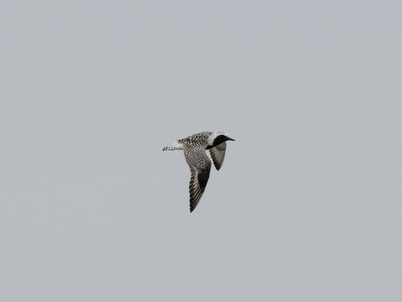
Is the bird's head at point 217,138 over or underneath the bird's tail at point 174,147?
over

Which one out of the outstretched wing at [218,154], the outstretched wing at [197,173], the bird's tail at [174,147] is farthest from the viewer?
the outstretched wing at [218,154]

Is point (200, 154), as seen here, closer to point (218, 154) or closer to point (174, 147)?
point (174, 147)

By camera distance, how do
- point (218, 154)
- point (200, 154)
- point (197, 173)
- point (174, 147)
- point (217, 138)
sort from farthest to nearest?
point (218, 154) < point (217, 138) < point (174, 147) < point (200, 154) < point (197, 173)

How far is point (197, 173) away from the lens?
38.0 metres

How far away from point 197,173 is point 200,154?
5.12 ft

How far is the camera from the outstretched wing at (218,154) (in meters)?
45.7

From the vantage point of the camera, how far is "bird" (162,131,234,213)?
37531 mm

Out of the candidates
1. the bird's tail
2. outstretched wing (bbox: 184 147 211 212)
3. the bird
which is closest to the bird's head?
the bird

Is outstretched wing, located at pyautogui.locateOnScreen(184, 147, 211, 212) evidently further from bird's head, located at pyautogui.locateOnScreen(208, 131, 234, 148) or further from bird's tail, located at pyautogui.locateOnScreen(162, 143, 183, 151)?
bird's head, located at pyautogui.locateOnScreen(208, 131, 234, 148)

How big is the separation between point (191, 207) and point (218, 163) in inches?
359

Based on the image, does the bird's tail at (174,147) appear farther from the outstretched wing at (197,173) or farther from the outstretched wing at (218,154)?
the outstretched wing at (218,154)

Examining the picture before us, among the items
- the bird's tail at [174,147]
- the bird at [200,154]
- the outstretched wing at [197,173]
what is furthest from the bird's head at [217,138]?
the outstretched wing at [197,173]

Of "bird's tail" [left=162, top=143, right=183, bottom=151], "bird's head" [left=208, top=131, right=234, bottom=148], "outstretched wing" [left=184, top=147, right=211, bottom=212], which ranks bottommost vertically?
"outstretched wing" [left=184, top=147, right=211, bottom=212]

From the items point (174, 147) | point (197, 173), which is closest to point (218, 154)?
point (174, 147)
